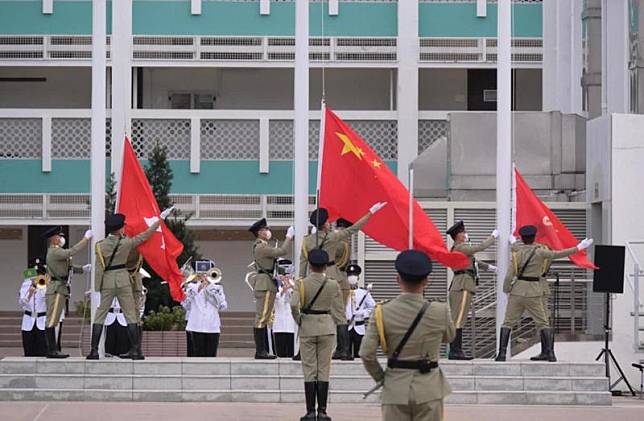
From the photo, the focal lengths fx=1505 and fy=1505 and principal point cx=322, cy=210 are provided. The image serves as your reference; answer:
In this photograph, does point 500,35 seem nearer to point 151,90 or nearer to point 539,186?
point 539,186

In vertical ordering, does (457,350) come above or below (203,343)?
above

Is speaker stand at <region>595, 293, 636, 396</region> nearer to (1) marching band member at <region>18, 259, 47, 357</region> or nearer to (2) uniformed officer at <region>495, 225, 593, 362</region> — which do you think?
(2) uniformed officer at <region>495, 225, 593, 362</region>

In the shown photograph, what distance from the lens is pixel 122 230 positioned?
1944 centimetres

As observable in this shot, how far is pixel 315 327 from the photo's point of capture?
16.2 m

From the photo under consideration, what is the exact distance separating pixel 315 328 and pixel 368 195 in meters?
4.08

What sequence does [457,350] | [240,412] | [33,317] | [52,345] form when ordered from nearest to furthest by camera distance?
[240,412] < [52,345] < [457,350] < [33,317]

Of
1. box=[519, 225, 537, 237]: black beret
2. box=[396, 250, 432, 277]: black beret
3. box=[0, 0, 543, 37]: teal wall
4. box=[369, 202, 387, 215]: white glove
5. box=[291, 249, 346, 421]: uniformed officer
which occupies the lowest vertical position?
box=[291, 249, 346, 421]: uniformed officer

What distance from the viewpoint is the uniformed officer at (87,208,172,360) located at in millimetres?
19078

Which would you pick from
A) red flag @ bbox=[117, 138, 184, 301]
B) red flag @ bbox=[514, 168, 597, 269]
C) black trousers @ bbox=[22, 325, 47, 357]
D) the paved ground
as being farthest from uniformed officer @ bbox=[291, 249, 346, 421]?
black trousers @ bbox=[22, 325, 47, 357]

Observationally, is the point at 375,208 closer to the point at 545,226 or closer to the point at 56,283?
the point at 545,226

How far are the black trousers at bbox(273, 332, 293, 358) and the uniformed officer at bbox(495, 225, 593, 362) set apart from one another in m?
3.83

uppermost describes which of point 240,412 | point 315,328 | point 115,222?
point 115,222

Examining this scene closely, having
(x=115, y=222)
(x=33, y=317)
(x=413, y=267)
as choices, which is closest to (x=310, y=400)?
(x=115, y=222)

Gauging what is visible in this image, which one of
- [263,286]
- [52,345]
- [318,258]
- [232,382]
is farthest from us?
[263,286]
